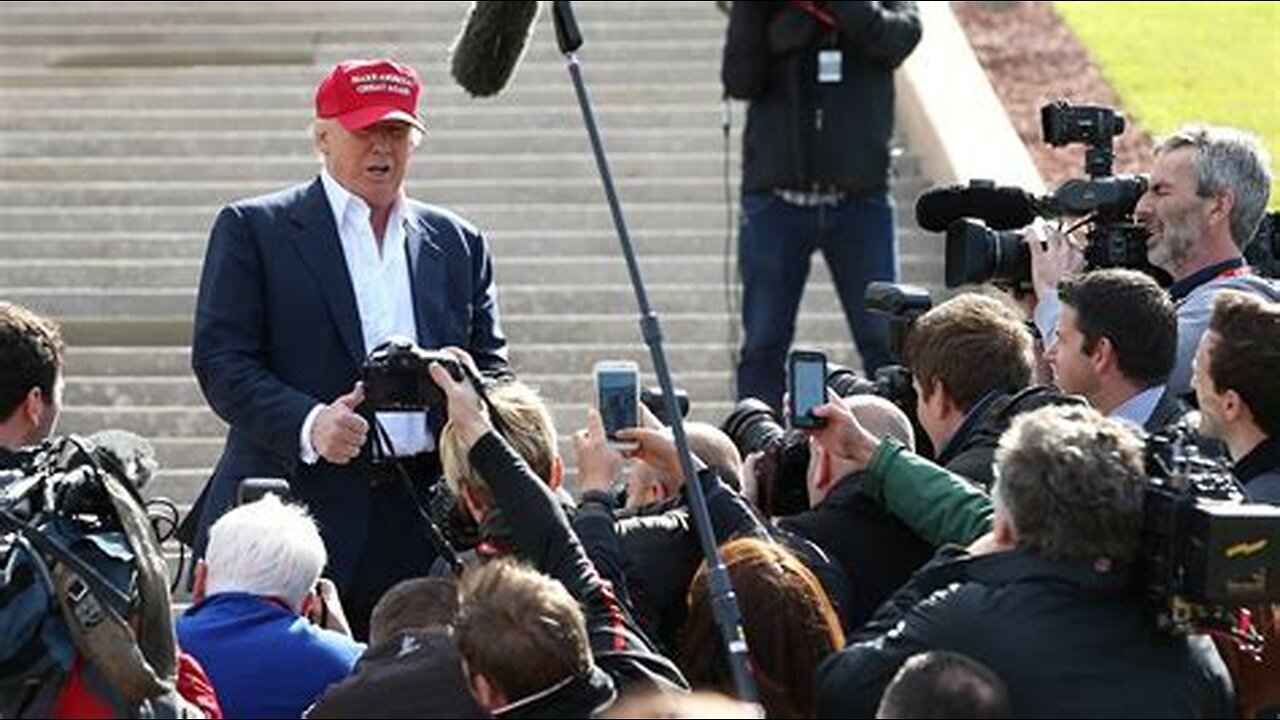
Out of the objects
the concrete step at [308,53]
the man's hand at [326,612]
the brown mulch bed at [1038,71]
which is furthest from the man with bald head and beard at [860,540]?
the concrete step at [308,53]

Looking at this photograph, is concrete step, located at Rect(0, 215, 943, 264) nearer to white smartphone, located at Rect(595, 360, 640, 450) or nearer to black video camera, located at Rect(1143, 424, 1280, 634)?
white smartphone, located at Rect(595, 360, 640, 450)

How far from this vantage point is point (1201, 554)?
609 cm

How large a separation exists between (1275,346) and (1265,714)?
88cm

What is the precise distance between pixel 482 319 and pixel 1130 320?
6.33 feet

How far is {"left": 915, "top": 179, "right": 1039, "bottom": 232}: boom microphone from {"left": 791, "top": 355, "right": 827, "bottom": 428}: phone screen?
6.68ft

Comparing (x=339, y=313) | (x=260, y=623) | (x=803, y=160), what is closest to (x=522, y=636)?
(x=260, y=623)

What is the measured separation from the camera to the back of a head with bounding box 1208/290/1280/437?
7.46m

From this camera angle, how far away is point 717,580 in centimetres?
635

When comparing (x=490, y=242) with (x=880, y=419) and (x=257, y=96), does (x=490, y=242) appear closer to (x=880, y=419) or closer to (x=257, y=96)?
(x=257, y=96)

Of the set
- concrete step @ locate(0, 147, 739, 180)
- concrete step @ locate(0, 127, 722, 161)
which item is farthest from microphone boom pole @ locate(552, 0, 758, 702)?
concrete step @ locate(0, 127, 722, 161)

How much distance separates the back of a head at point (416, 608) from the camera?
6.77 metres

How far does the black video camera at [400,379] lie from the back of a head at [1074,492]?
66.2 inches

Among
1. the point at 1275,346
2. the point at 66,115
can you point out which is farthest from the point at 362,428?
the point at 66,115

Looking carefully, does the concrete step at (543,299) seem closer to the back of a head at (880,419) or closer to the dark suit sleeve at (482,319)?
the dark suit sleeve at (482,319)
